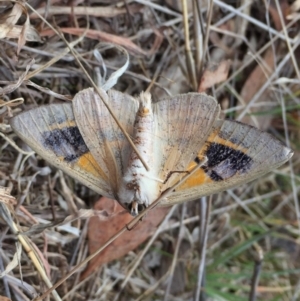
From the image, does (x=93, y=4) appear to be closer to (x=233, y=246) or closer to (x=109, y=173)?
(x=109, y=173)

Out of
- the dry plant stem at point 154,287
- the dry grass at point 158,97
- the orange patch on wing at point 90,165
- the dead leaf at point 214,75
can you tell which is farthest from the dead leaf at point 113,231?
the dead leaf at point 214,75

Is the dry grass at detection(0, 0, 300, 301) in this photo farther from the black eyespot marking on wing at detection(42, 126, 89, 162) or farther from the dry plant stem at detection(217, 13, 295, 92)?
the black eyespot marking on wing at detection(42, 126, 89, 162)

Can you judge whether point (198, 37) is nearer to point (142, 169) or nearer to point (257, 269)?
point (142, 169)

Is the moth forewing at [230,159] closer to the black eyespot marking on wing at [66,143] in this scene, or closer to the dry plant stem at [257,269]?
the black eyespot marking on wing at [66,143]

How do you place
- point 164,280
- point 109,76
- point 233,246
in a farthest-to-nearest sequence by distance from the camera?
point 233,246 < point 164,280 < point 109,76

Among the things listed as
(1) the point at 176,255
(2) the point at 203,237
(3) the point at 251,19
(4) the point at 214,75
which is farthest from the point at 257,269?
(3) the point at 251,19

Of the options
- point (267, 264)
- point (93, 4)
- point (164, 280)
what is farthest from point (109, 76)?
point (267, 264)
